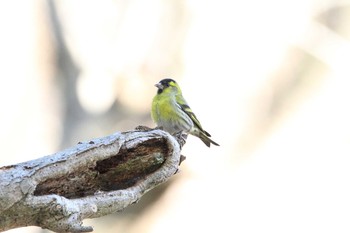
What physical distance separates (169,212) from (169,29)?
1.63 m

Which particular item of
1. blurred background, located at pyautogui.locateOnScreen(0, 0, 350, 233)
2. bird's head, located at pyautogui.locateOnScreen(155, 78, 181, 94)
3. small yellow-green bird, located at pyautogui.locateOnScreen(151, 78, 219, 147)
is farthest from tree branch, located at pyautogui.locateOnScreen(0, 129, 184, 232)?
blurred background, located at pyautogui.locateOnScreen(0, 0, 350, 233)

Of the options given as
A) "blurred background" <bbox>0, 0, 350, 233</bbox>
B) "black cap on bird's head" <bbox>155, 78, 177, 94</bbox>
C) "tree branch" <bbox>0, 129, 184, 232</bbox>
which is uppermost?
"tree branch" <bbox>0, 129, 184, 232</bbox>

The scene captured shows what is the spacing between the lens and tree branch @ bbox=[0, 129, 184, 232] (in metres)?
1.79

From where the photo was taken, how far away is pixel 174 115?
390 centimetres

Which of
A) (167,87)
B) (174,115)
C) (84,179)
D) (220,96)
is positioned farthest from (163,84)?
(84,179)

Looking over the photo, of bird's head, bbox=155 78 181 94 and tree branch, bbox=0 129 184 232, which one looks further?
bird's head, bbox=155 78 181 94

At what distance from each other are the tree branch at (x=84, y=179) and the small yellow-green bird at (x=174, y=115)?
5.30ft

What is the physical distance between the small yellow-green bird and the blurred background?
6.54 feet

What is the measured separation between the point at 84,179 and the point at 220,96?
4463mm

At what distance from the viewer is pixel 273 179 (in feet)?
20.2

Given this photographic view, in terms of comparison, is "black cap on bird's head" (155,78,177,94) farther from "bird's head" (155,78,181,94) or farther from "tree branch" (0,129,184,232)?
"tree branch" (0,129,184,232)

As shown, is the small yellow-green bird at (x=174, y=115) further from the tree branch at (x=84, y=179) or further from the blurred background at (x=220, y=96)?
the blurred background at (x=220, y=96)

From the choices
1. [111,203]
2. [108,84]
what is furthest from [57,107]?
[111,203]

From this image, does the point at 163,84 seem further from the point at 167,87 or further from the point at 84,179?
the point at 84,179
